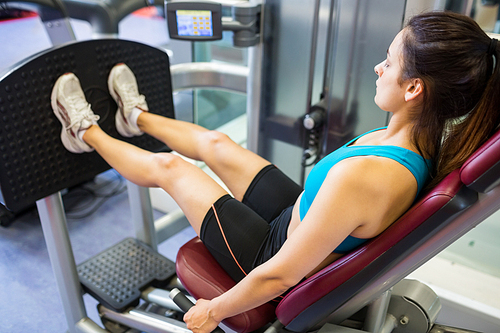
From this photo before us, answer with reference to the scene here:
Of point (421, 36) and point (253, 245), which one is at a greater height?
point (421, 36)

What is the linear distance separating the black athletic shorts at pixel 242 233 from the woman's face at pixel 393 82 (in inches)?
16.9

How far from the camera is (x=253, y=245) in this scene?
46.3 inches

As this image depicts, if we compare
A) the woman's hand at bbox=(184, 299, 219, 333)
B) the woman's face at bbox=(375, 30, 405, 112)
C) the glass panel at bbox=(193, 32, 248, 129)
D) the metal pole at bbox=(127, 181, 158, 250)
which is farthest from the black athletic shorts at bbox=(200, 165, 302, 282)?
the glass panel at bbox=(193, 32, 248, 129)

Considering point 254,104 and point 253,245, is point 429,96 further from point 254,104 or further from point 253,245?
point 254,104

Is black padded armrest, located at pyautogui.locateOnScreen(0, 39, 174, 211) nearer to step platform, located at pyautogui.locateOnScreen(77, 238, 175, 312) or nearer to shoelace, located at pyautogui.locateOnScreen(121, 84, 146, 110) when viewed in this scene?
shoelace, located at pyautogui.locateOnScreen(121, 84, 146, 110)

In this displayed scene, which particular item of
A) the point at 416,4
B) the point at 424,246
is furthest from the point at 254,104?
→ the point at 424,246

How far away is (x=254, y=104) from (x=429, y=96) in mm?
1104

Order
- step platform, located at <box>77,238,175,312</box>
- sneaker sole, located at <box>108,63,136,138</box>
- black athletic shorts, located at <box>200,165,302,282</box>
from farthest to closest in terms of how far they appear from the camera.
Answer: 1. step platform, located at <box>77,238,175,312</box>
2. sneaker sole, located at <box>108,63,136,138</box>
3. black athletic shorts, located at <box>200,165,302,282</box>

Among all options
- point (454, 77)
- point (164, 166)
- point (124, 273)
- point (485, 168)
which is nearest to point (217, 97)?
point (124, 273)

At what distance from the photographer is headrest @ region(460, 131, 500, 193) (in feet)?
2.28

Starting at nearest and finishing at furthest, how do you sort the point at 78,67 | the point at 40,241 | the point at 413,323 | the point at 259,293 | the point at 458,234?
the point at 458,234
the point at 259,293
the point at 413,323
the point at 78,67
the point at 40,241

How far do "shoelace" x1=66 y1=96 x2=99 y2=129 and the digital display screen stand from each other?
494 mm

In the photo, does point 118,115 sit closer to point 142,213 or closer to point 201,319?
point 142,213

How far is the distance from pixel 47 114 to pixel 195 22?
0.66m
